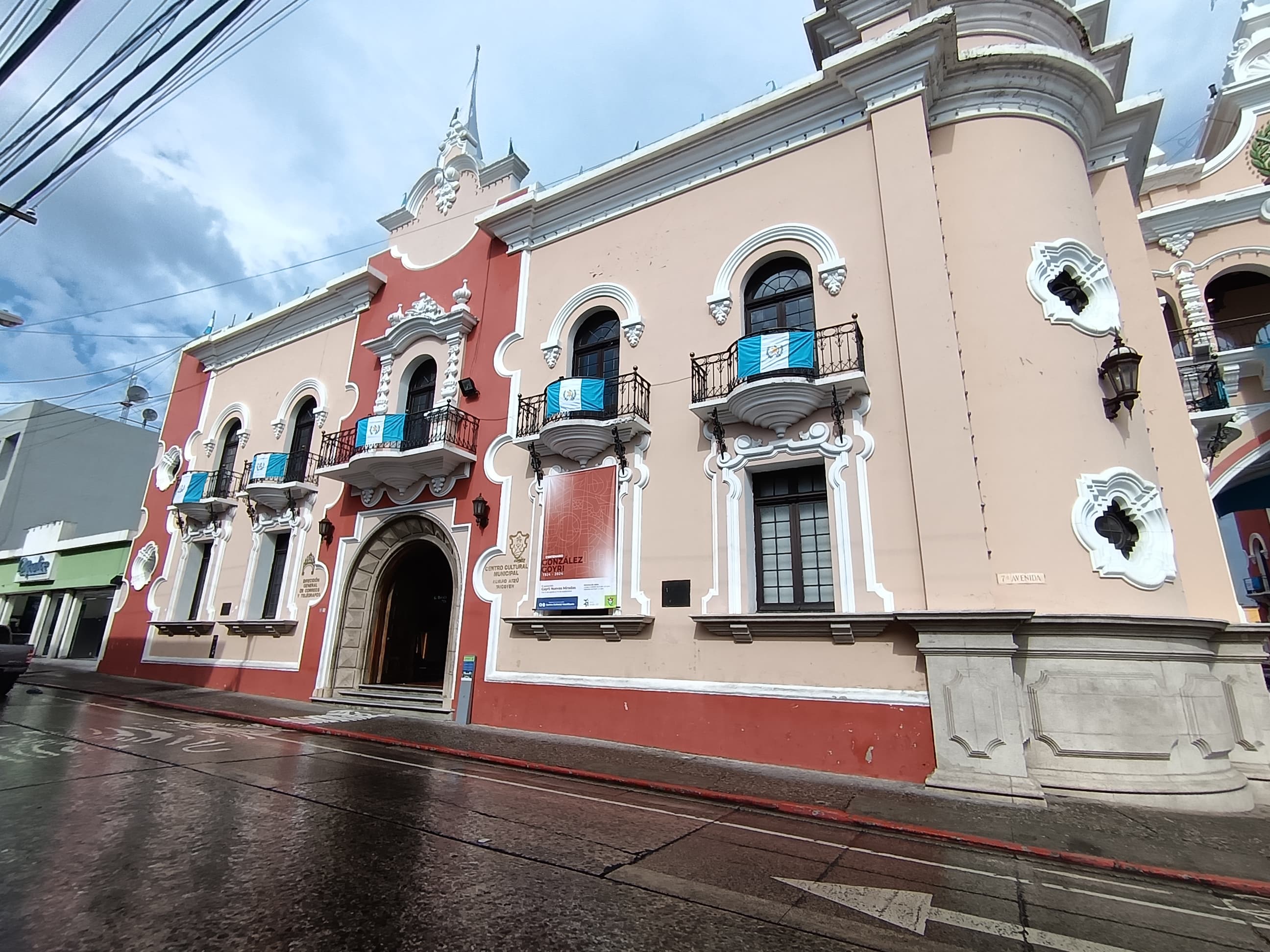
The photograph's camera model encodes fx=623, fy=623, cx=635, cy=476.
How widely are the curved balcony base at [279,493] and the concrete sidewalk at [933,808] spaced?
697cm

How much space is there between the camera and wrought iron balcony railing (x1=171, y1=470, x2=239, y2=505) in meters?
17.4

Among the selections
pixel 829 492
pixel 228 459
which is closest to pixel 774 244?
pixel 829 492

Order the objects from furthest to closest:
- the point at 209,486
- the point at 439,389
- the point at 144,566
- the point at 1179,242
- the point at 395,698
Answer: the point at 144,566, the point at 209,486, the point at 439,389, the point at 1179,242, the point at 395,698

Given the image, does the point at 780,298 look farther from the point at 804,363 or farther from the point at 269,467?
the point at 269,467

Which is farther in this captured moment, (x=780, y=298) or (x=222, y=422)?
(x=222, y=422)

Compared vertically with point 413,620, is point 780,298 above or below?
above

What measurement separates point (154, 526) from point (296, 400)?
7360mm

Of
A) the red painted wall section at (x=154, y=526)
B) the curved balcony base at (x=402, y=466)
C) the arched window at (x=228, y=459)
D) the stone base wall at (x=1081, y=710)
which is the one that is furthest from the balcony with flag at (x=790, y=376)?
the red painted wall section at (x=154, y=526)

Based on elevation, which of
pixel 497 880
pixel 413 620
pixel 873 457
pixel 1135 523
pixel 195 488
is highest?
pixel 195 488

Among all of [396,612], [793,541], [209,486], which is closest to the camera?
[793,541]

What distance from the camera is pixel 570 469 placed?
466 inches

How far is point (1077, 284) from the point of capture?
9562mm

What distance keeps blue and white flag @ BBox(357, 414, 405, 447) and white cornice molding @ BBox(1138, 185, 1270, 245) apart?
16427mm

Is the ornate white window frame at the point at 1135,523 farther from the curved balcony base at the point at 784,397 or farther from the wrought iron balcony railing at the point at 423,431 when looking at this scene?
the wrought iron balcony railing at the point at 423,431
